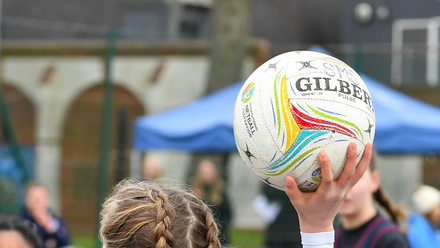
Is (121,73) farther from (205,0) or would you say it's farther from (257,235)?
(205,0)

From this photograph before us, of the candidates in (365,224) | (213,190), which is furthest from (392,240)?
(213,190)

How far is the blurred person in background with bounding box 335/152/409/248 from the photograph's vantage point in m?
2.48

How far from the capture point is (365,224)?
265cm

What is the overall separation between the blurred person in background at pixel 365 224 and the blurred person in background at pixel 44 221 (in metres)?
3.38

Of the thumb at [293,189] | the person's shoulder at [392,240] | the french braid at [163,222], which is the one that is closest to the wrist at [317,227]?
the thumb at [293,189]

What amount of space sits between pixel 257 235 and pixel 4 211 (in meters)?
3.17

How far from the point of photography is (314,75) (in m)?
1.75

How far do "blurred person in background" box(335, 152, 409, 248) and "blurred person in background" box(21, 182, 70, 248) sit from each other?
133 inches

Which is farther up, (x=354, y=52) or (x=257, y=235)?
(x=354, y=52)

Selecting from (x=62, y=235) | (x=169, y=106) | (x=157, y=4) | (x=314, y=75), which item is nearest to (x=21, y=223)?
(x=314, y=75)

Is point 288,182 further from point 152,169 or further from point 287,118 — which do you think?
point 152,169

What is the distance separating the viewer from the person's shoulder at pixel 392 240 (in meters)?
2.43

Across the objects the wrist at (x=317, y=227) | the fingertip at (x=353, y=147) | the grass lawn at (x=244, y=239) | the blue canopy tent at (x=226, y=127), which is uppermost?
the fingertip at (x=353, y=147)

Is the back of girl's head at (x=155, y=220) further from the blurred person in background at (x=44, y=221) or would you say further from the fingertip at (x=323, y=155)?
the blurred person in background at (x=44, y=221)
